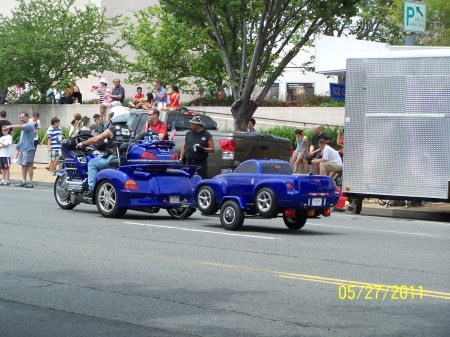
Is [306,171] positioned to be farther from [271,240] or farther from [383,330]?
[383,330]

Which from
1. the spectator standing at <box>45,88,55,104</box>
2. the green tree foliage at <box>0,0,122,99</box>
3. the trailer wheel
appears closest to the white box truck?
the trailer wheel

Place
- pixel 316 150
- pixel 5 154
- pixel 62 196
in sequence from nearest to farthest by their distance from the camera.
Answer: pixel 62 196 < pixel 316 150 < pixel 5 154

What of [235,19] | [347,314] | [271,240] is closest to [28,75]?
[235,19]

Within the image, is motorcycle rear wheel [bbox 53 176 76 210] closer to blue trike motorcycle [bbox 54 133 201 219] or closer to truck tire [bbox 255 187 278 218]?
blue trike motorcycle [bbox 54 133 201 219]

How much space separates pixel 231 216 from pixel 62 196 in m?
4.72

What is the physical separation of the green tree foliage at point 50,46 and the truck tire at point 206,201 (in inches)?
856

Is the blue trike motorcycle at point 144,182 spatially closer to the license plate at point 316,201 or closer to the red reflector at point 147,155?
the red reflector at point 147,155

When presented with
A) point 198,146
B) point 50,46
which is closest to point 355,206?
point 198,146

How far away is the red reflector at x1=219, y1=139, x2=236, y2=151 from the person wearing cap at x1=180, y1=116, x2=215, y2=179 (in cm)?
283

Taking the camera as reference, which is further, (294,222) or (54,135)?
(54,135)

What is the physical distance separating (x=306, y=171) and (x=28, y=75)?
51.8 feet

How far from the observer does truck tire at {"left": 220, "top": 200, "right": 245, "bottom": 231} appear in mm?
16141
